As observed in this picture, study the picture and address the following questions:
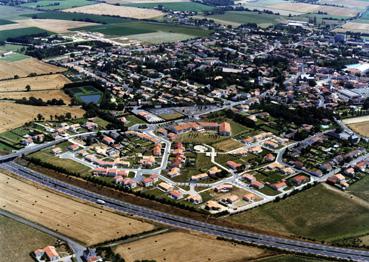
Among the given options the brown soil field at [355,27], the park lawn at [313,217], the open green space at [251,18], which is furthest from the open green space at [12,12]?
the park lawn at [313,217]

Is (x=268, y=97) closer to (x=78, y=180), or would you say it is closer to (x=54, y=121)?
(x=54, y=121)

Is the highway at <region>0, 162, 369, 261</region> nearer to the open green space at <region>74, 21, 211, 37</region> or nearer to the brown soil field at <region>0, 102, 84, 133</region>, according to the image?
the brown soil field at <region>0, 102, 84, 133</region>

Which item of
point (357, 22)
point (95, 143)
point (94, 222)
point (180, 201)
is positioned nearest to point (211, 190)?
point (180, 201)

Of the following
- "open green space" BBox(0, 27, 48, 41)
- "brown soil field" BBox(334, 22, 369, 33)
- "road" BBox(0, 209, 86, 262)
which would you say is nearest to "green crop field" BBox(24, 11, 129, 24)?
"open green space" BBox(0, 27, 48, 41)

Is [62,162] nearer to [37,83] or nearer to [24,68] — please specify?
[37,83]

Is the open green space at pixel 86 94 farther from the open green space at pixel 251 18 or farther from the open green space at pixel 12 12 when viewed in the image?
the open green space at pixel 251 18

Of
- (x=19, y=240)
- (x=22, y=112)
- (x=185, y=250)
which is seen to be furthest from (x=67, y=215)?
(x=22, y=112)
